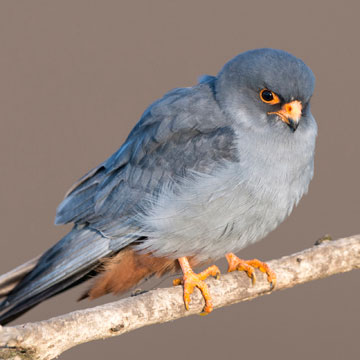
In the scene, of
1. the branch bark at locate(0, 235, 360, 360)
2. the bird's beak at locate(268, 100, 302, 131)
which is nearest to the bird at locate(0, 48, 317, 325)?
the bird's beak at locate(268, 100, 302, 131)

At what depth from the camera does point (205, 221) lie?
16.3ft

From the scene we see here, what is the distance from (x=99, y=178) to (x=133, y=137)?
51cm

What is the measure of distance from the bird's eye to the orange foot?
57.4 inches

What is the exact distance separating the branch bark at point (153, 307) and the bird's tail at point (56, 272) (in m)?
0.70

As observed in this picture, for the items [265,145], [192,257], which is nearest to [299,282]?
[192,257]

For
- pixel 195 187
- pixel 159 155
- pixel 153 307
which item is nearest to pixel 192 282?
pixel 153 307

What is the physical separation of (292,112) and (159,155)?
3.73ft

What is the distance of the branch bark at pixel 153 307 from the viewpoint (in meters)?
4.02

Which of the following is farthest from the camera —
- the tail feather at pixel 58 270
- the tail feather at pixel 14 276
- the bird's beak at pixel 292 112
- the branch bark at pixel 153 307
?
the tail feather at pixel 14 276

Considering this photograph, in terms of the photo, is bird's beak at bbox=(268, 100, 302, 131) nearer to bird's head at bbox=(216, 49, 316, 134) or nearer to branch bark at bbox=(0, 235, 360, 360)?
bird's head at bbox=(216, 49, 316, 134)

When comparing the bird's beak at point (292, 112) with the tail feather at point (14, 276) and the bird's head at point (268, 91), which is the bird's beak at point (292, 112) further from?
the tail feather at point (14, 276)

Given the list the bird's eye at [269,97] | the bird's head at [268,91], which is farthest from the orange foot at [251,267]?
the bird's eye at [269,97]

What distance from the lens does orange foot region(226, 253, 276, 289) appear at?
18.0ft

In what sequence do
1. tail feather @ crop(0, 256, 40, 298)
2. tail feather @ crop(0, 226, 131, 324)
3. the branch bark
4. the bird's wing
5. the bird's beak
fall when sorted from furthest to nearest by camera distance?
tail feather @ crop(0, 256, 40, 298) → tail feather @ crop(0, 226, 131, 324) → the bird's wing → the bird's beak → the branch bark
